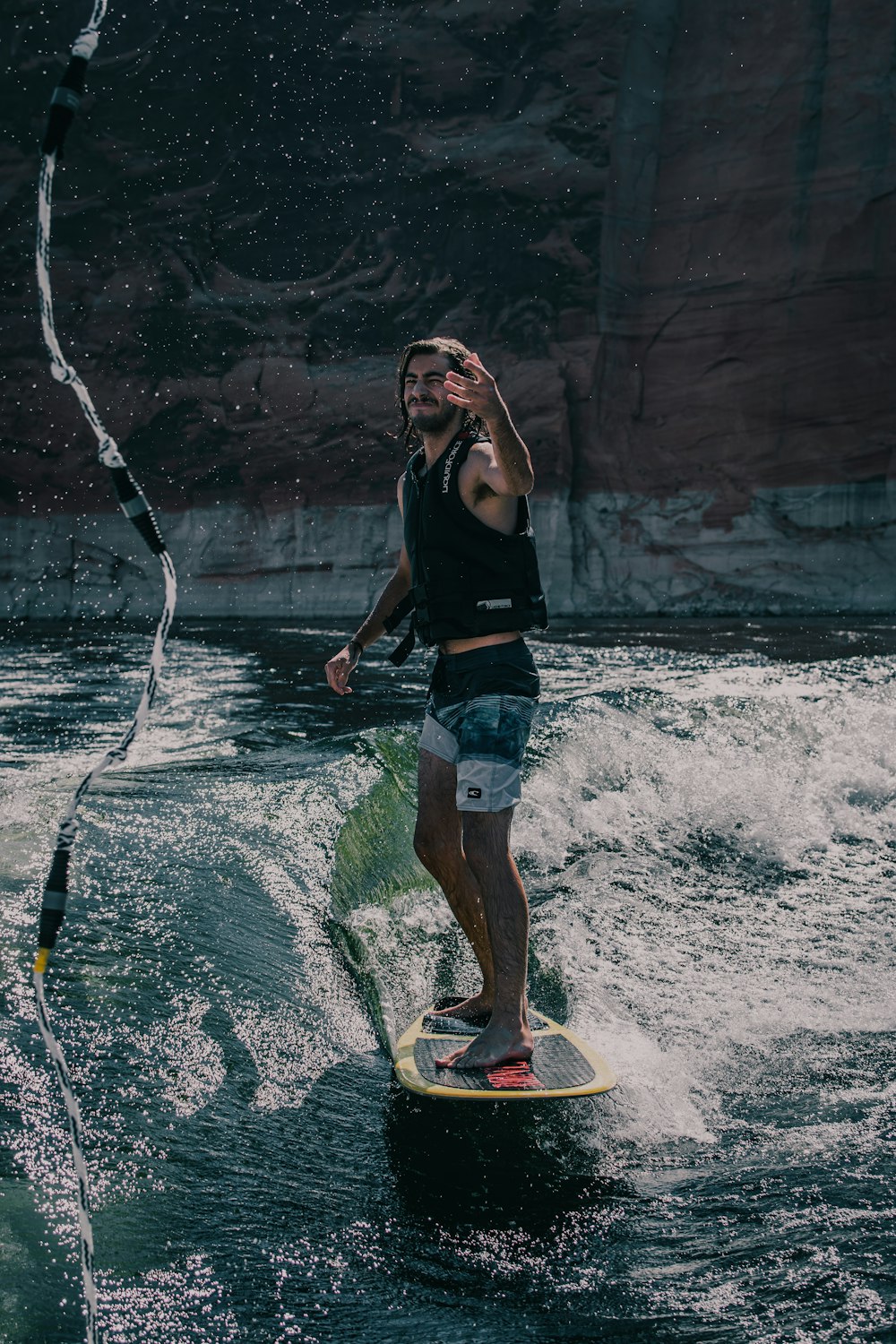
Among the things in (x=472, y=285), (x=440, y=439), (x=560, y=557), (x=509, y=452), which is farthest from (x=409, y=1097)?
(x=472, y=285)

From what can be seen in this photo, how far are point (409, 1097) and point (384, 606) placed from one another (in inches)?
53.7

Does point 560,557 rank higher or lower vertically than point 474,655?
higher

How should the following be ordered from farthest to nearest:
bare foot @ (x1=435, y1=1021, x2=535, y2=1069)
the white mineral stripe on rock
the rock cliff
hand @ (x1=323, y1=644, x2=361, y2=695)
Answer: the rock cliff, the white mineral stripe on rock, hand @ (x1=323, y1=644, x2=361, y2=695), bare foot @ (x1=435, y1=1021, x2=535, y2=1069)

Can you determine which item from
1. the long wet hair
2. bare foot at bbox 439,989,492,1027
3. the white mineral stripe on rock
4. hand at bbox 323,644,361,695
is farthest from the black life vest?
the white mineral stripe on rock

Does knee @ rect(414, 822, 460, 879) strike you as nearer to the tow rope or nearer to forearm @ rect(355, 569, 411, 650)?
forearm @ rect(355, 569, 411, 650)

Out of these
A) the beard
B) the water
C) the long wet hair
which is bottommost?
the water

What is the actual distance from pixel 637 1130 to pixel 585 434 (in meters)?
27.9

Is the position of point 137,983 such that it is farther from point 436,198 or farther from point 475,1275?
point 436,198

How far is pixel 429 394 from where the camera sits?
9.73ft

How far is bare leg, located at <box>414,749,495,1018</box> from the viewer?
3.03m

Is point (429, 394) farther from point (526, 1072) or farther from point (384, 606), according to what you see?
point (526, 1072)

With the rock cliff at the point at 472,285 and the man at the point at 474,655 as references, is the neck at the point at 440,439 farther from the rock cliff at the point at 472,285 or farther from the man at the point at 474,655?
the rock cliff at the point at 472,285

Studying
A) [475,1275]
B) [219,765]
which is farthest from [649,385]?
[475,1275]

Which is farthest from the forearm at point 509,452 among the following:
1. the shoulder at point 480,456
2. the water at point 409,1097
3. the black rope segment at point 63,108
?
the water at point 409,1097
